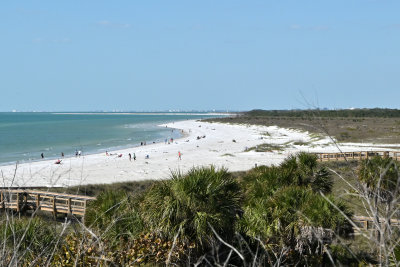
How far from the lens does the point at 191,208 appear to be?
1165 centimetres

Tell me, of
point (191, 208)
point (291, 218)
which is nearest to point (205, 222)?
point (191, 208)

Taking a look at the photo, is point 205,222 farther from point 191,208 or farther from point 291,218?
point 291,218

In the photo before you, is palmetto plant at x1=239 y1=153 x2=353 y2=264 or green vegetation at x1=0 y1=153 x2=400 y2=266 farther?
palmetto plant at x1=239 y1=153 x2=353 y2=264

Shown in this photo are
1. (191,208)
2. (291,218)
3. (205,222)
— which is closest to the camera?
(205,222)

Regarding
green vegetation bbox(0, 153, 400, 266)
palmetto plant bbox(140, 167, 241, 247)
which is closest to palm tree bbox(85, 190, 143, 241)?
green vegetation bbox(0, 153, 400, 266)

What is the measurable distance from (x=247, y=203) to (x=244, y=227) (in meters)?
1.71

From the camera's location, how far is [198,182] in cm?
1200

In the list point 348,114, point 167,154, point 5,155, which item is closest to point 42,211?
point 167,154

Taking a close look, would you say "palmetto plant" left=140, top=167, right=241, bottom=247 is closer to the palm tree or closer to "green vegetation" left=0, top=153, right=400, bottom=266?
"green vegetation" left=0, top=153, right=400, bottom=266

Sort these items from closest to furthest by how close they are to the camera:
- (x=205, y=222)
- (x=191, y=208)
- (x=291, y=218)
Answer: (x=205, y=222) < (x=191, y=208) < (x=291, y=218)

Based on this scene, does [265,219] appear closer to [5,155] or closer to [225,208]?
[225,208]

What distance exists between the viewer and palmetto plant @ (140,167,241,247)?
1134 centimetres

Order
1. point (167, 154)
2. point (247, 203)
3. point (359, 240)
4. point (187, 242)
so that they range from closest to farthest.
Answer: point (187, 242) → point (247, 203) → point (359, 240) → point (167, 154)

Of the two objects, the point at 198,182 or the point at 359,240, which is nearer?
the point at 198,182
